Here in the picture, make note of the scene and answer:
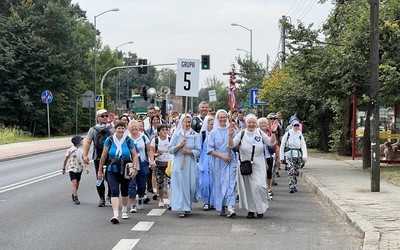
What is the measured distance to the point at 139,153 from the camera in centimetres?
1243

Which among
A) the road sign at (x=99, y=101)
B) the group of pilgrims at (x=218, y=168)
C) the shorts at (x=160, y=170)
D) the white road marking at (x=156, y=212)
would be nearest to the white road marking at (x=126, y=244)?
the group of pilgrims at (x=218, y=168)

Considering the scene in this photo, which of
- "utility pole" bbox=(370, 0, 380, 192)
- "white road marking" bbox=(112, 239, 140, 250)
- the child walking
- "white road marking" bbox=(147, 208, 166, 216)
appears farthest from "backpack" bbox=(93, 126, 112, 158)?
"utility pole" bbox=(370, 0, 380, 192)

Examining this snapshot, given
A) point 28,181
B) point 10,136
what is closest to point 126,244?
point 28,181

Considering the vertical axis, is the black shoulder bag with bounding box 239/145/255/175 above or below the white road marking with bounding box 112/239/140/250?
above

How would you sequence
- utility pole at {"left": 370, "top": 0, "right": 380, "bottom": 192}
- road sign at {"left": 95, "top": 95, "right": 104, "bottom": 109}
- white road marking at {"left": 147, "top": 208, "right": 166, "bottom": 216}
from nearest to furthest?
white road marking at {"left": 147, "top": 208, "right": 166, "bottom": 216} → utility pole at {"left": 370, "top": 0, "right": 380, "bottom": 192} → road sign at {"left": 95, "top": 95, "right": 104, "bottom": 109}

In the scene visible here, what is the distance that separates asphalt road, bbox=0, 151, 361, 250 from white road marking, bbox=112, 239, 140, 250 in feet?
0.04

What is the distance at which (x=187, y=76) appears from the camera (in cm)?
1320

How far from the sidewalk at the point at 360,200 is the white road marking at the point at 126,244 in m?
2.88

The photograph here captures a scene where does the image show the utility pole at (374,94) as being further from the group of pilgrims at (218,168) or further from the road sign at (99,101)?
the road sign at (99,101)

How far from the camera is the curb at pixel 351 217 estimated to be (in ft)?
28.3

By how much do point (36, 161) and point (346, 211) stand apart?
1721 cm

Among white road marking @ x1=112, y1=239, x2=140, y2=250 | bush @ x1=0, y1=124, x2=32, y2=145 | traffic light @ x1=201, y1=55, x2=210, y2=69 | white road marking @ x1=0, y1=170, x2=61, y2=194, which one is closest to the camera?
white road marking @ x1=112, y1=239, x2=140, y2=250

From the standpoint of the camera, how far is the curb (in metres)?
8.64

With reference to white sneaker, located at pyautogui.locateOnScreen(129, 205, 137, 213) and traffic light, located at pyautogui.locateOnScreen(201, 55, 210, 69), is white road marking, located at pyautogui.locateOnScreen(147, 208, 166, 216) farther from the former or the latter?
traffic light, located at pyautogui.locateOnScreen(201, 55, 210, 69)
